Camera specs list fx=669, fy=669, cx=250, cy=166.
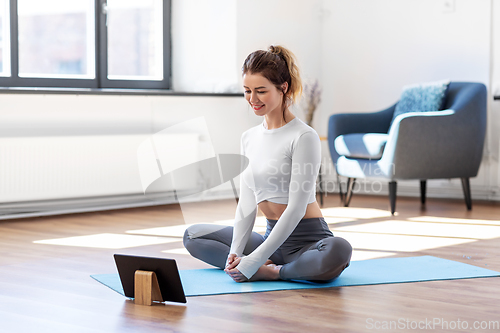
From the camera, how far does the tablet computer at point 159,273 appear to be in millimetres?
1878

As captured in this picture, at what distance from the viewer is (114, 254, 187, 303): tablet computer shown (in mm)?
1878

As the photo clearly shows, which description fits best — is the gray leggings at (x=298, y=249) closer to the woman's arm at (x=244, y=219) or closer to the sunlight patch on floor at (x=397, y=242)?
the woman's arm at (x=244, y=219)

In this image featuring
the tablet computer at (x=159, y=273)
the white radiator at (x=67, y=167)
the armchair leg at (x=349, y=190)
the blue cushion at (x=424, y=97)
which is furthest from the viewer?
the armchair leg at (x=349, y=190)

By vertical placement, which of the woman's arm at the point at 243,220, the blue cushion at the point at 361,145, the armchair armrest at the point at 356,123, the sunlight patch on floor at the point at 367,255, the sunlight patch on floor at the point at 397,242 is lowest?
the sunlight patch on floor at the point at 397,242

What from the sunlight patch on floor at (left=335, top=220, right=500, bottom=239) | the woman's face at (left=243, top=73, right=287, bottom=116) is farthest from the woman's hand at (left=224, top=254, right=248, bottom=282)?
the sunlight patch on floor at (left=335, top=220, right=500, bottom=239)

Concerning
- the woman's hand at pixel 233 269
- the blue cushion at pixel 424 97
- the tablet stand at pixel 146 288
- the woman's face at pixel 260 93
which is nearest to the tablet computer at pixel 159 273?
the tablet stand at pixel 146 288

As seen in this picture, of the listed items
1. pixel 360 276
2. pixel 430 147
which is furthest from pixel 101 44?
pixel 360 276

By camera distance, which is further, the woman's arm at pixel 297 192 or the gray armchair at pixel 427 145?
the gray armchair at pixel 427 145

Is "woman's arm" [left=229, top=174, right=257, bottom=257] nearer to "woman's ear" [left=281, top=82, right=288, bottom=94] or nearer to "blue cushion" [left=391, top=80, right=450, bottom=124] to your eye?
"woman's ear" [left=281, top=82, right=288, bottom=94]

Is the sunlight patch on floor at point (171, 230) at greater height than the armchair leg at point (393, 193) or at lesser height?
lesser

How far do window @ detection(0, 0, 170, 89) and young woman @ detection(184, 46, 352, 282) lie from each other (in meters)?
2.49

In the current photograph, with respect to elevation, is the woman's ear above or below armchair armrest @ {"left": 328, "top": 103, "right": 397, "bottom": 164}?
above

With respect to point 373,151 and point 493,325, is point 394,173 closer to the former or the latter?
point 373,151

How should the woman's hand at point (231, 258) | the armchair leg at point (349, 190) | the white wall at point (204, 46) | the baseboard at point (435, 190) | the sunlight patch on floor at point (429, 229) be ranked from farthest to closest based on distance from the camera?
1. the white wall at point (204, 46)
2. the baseboard at point (435, 190)
3. the armchair leg at point (349, 190)
4. the sunlight patch on floor at point (429, 229)
5. the woman's hand at point (231, 258)
